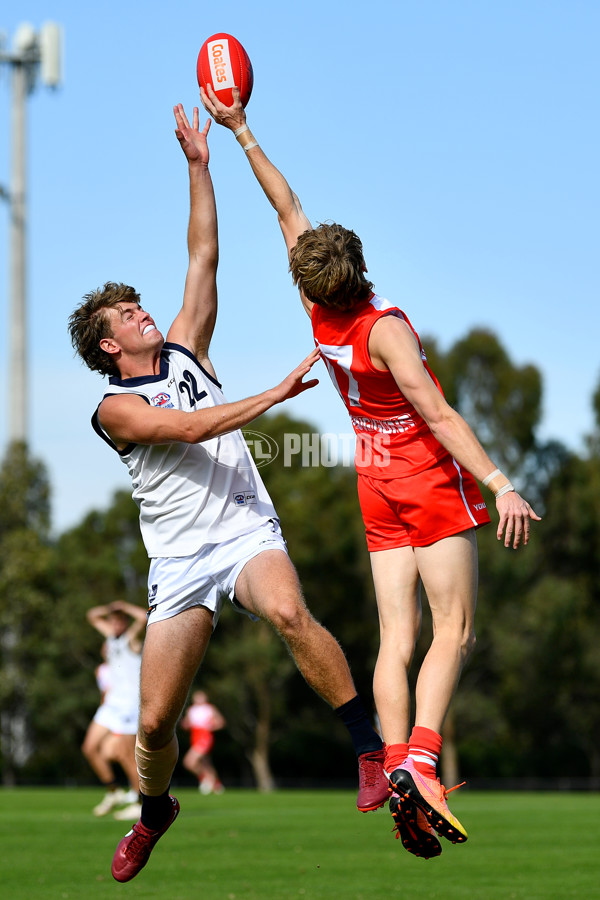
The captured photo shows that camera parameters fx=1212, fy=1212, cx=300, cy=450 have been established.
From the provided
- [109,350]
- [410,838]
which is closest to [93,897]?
[410,838]

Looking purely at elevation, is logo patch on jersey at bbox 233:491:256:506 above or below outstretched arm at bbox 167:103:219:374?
below

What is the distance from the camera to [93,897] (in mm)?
8469

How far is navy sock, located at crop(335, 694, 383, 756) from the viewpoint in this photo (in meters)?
6.58

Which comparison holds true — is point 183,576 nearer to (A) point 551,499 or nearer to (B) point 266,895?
(B) point 266,895

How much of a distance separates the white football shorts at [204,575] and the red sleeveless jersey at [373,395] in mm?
755

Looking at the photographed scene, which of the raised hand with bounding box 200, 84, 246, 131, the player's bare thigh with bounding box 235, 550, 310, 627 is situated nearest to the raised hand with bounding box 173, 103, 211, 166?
the raised hand with bounding box 200, 84, 246, 131

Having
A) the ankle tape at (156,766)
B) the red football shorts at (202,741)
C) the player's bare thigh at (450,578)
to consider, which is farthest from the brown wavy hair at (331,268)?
the red football shorts at (202,741)

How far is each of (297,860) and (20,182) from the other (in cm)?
4111

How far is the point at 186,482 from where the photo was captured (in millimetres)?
6926

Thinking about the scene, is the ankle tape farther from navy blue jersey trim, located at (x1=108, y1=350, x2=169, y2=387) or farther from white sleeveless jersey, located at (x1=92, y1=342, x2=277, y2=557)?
navy blue jersey trim, located at (x1=108, y1=350, x2=169, y2=387)

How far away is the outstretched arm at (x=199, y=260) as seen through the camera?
7.45 meters

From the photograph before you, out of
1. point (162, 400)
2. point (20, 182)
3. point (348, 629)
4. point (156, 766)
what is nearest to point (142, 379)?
point (162, 400)

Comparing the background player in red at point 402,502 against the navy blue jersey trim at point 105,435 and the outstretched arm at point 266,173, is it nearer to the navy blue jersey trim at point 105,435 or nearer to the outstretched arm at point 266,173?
the outstretched arm at point 266,173

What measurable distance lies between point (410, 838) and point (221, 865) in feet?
15.9
